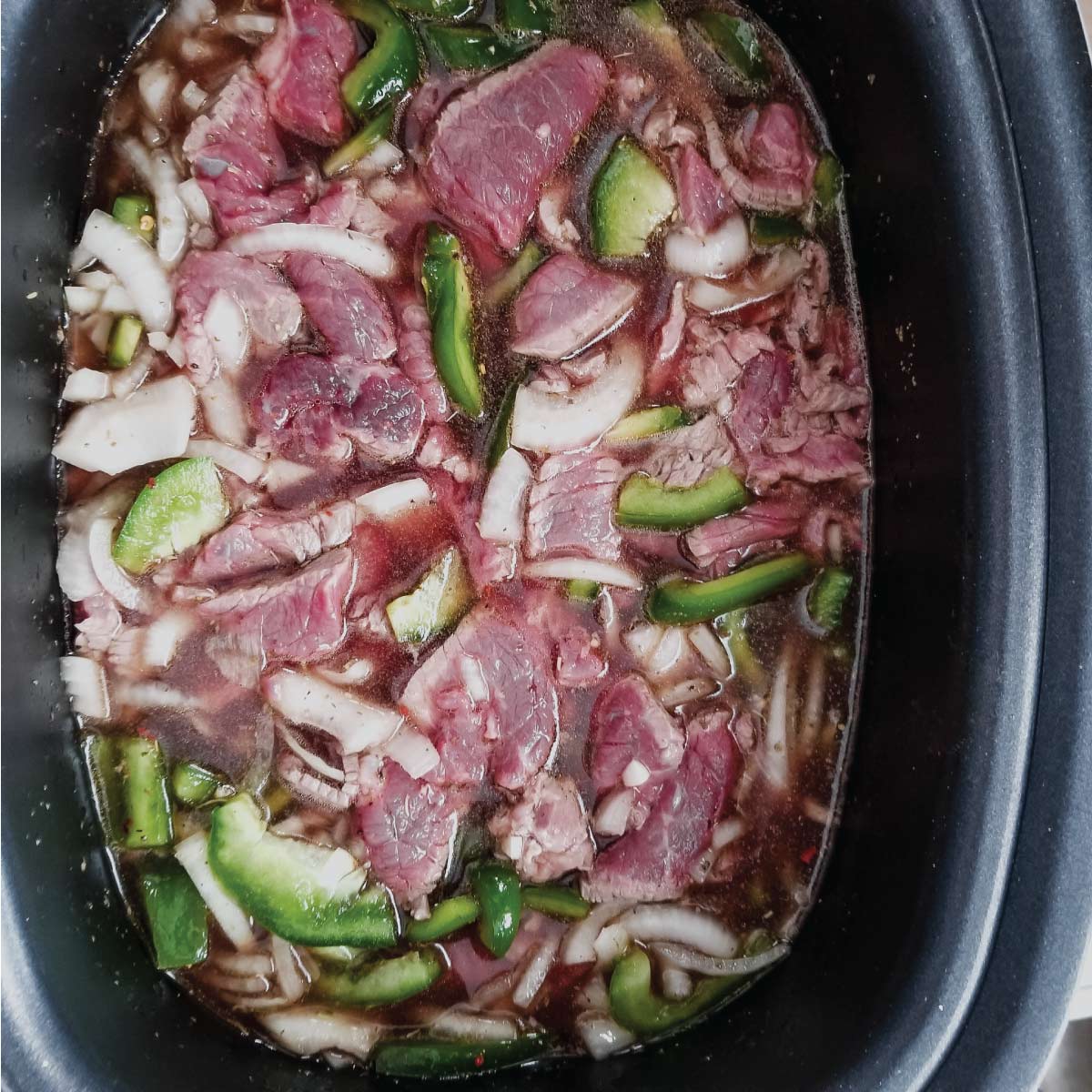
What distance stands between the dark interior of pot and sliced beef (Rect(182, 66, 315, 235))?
277 millimetres

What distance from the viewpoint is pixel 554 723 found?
2.34m

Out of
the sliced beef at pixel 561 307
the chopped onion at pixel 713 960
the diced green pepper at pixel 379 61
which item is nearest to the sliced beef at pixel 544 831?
the chopped onion at pixel 713 960

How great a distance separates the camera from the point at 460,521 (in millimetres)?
2336

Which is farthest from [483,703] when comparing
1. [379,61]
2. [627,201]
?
[379,61]

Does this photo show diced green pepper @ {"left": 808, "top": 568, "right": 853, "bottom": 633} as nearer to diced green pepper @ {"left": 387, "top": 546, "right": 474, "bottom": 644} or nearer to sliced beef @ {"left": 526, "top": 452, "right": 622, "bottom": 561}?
sliced beef @ {"left": 526, "top": 452, "right": 622, "bottom": 561}

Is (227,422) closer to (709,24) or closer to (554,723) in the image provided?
(554,723)

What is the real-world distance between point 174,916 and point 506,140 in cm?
189

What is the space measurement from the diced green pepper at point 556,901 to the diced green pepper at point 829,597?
85 centimetres

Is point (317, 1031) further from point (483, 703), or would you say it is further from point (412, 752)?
point (483, 703)

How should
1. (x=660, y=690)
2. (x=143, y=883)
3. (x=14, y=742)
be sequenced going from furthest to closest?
(x=660, y=690)
(x=143, y=883)
(x=14, y=742)

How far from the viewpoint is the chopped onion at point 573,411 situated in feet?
7.59

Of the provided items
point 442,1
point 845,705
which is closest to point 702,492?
point 845,705

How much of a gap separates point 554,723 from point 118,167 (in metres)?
1.64

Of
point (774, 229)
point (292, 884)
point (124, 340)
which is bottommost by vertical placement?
point (292, 884)
